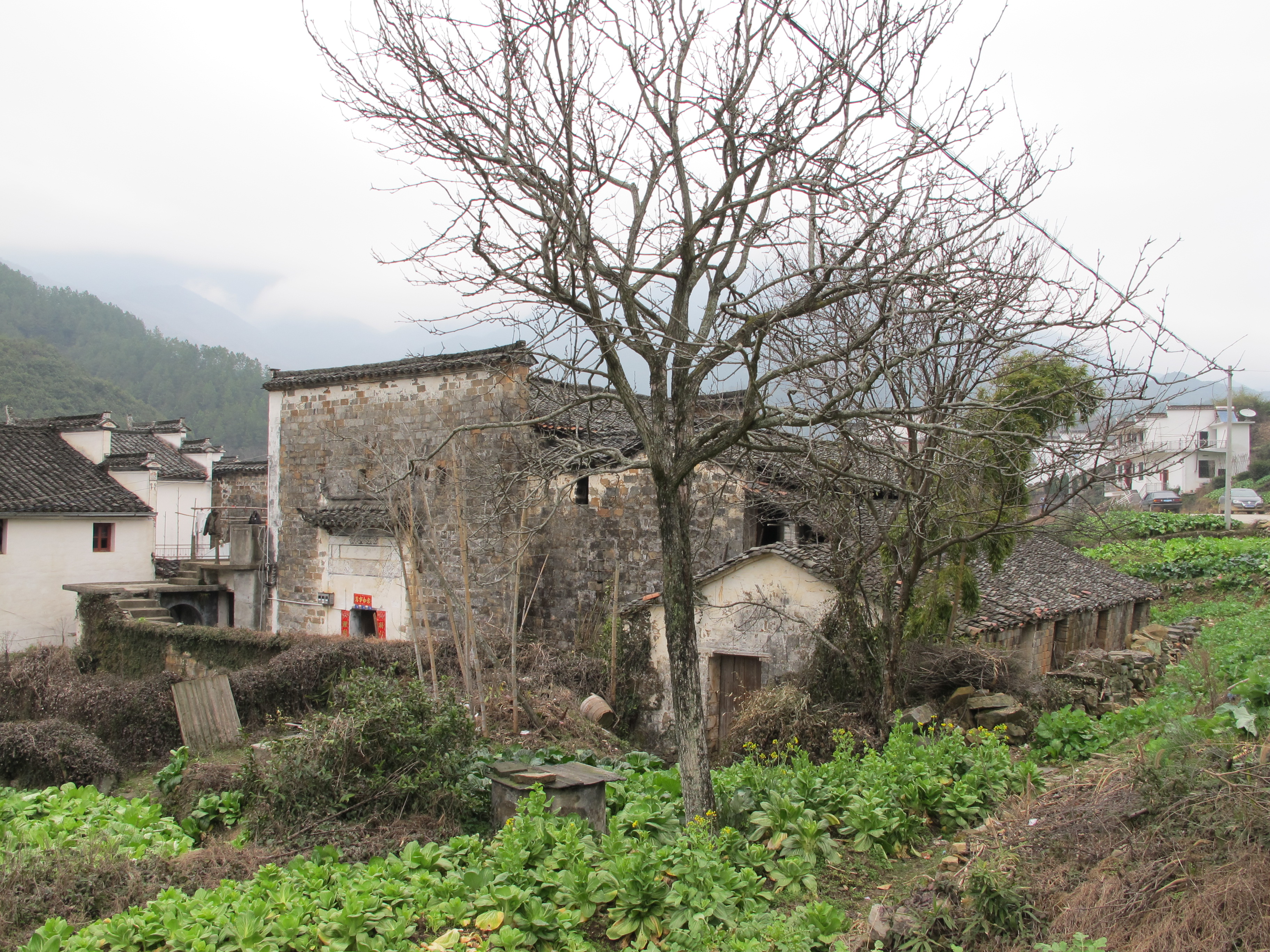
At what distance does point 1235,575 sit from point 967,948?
86.6 ft

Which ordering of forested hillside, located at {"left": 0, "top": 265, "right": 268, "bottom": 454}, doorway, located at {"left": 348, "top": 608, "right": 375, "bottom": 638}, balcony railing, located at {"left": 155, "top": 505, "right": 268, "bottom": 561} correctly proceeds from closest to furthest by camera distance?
1. doorway, located at {"left": 348, "top": 608, "right": 375, "bottom": 638}
2. balcony railing, located at {"left": 155, "top": 505, "right": 268, "bottom": 561}
3. forested hillside, located at {"left": 0, "top": 265, "right": 268, "bottom": 454}

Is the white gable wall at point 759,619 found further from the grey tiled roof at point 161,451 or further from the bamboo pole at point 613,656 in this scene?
the grey tiled roof at point 161,451

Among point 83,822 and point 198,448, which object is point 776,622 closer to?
point 83,822

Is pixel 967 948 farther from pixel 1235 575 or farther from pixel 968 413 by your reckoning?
pixel 1235 575

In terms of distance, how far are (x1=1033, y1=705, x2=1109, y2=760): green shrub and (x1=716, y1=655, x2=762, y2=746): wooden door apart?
510 cm

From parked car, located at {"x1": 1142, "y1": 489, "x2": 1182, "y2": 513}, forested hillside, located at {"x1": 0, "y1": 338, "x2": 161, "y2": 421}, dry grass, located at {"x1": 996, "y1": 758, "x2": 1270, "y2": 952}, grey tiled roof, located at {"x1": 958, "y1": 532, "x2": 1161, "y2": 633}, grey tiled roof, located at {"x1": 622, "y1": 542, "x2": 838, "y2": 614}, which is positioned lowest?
dry grass, located at {"x1": 996, "y1": 758, "x2": 1270, "y2": 952}

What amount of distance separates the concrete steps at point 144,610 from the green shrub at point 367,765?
14.4 meters

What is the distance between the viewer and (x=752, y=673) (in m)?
12.7

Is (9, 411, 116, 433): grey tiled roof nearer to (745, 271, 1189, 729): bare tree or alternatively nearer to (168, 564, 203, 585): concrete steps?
(168, 564, 203, 585): concrete steps

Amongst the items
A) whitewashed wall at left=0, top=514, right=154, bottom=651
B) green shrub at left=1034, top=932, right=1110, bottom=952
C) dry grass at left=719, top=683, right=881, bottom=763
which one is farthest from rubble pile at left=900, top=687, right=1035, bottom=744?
whitewashed wall at left=0, top=514, right=154, bottom=651

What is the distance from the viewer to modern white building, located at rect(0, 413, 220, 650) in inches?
805

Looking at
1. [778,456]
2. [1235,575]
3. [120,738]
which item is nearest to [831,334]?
[778,456]

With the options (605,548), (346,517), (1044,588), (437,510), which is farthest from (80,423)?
(1044,588)

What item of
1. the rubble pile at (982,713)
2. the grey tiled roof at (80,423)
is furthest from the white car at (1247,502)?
the grey tiled roof at (80,423)
